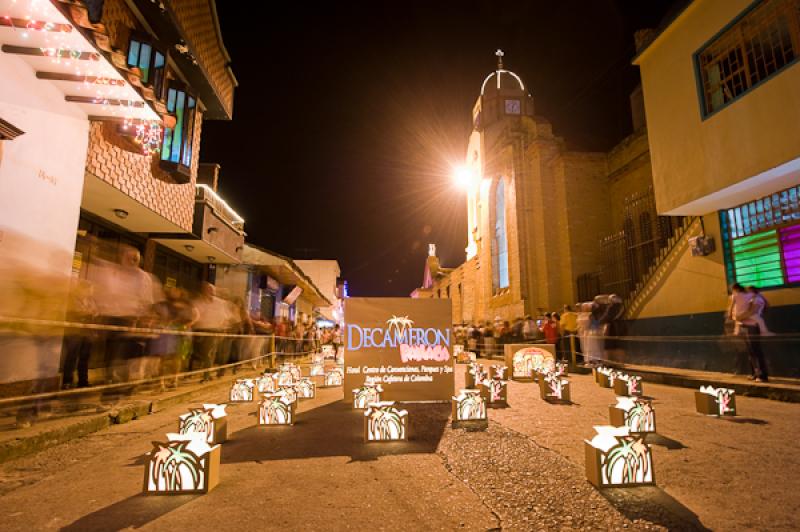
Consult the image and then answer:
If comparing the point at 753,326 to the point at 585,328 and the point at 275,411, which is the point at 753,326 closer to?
the point at 585,328

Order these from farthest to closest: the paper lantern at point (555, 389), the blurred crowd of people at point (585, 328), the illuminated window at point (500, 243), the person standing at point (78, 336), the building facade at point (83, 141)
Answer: the illuminated window at point (500, 243) < the blurred crowd of people at point (585, 328) < the paper lantern at point (555, 389) < the person standing at point (78, 336) < the building facade at point (83, 141)

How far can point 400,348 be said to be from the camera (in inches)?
237

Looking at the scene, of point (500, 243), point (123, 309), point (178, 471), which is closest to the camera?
point (178, 471)

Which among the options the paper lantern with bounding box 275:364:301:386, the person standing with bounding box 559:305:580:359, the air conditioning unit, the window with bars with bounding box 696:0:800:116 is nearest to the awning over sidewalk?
the paper lantern with bounding box 275:364:301:386

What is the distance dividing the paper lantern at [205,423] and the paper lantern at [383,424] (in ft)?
4.75

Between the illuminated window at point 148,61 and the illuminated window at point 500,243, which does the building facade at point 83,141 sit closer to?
the illuminated window at point 148,61

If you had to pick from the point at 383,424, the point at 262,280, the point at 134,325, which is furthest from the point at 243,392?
the point at 262,280

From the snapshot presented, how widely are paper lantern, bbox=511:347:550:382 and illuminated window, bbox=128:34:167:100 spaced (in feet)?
32.9

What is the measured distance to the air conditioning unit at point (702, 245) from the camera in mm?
10211

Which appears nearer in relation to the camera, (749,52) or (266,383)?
(266,383)

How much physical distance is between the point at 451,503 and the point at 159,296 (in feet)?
25.1

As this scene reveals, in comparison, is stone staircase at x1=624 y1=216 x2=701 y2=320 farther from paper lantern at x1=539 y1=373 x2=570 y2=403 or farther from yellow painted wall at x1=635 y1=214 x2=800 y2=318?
paper lantern at x1=539 y1=373 x2=570 y2=403

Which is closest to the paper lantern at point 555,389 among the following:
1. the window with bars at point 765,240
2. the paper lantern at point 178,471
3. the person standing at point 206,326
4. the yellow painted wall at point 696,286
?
the paper lantern at point 178,471

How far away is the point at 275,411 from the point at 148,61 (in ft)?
26.4
